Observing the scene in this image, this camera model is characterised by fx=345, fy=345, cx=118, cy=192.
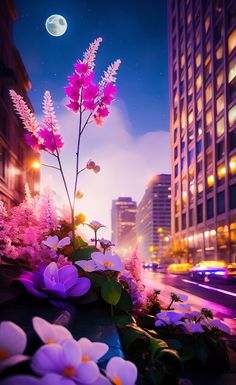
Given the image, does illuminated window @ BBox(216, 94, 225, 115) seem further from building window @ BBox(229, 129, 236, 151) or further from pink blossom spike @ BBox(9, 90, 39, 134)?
pink blossom spike @ BBox(9, 90, 39, 134)

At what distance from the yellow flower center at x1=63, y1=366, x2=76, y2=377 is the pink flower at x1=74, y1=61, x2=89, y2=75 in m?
2.36

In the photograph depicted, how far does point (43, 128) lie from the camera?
9.24ft

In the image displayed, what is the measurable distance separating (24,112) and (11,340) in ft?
6.98

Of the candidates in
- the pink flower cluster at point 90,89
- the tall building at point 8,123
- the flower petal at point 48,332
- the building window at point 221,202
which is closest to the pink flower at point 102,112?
the pink flower cluster at point 90,89

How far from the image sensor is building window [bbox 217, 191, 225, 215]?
4859 centimetres

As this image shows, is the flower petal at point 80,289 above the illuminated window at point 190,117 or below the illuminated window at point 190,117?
below

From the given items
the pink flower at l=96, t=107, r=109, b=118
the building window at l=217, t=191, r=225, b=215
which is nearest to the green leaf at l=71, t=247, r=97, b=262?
the pink flower at l=96, t=107, r=109, b=118

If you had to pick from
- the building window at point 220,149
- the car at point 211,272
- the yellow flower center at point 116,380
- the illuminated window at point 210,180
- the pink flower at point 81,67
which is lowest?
the car at point 211,272

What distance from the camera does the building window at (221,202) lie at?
159 ft

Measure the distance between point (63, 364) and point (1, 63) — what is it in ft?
103

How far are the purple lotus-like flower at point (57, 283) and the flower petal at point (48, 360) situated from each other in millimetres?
997

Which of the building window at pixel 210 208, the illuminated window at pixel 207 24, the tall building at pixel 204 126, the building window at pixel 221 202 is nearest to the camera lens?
the tall building at pixel 204 126

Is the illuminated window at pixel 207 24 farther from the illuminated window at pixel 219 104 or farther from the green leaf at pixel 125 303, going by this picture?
the green leaf at pixel 125 303

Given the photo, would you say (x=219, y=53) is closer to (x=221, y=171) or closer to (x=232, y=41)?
(x=232, y=41)
